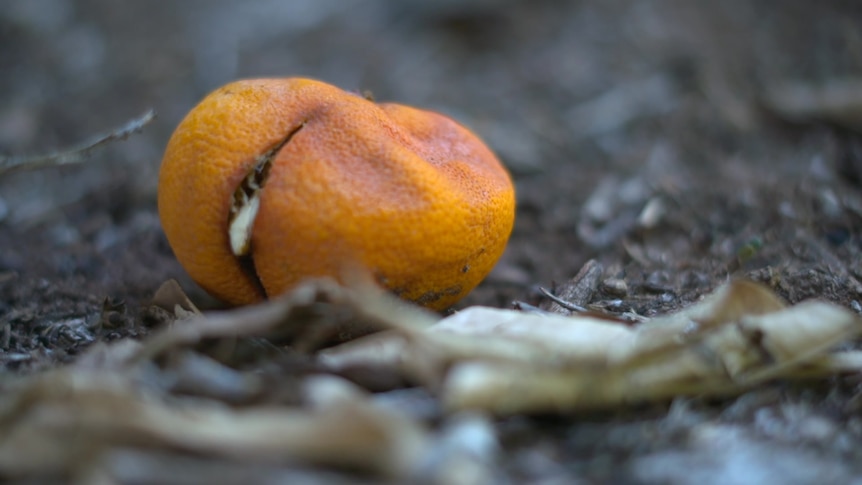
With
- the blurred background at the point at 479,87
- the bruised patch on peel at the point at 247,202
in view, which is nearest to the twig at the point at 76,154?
the bruised patch on peel at the point at 247,202

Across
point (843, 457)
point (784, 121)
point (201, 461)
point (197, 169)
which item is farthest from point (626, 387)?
point (784, 121)

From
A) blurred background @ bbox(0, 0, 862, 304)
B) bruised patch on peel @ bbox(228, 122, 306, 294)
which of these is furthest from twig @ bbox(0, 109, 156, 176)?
blurred background @ bbox(0, 0, 862, 304)

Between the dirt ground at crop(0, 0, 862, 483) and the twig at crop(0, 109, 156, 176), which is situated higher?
the twig at crop(0, 109, 156, 176)

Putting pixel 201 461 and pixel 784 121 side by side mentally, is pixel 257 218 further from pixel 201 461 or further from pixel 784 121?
pixel 784 121

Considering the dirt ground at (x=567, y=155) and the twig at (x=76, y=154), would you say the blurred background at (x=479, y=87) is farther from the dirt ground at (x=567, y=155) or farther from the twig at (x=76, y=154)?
the twig at (x=76, y=154)

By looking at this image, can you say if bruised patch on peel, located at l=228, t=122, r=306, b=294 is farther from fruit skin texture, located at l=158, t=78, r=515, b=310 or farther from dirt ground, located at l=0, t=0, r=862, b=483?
dirt ground, located at l=0, t=0, r=862, b=483

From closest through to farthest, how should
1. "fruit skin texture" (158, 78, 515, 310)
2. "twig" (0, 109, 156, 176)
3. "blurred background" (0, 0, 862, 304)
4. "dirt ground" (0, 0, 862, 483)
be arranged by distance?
"dirt ground" (0, 0, 862, 483) < "fruit skin texture" (158, 78, 515, 310) < "twig" (0, 109, 156, 176) < "blurred background" (0, 0, 862, 304)
